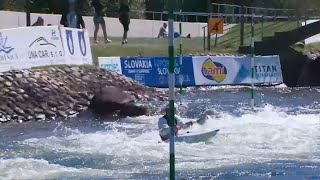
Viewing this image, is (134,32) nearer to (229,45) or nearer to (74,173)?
(229,45)

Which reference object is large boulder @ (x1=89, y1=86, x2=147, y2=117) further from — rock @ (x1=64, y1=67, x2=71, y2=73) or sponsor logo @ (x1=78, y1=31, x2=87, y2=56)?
sponsor logo @ (x1=78, y1=31, x2=87, y2=56)

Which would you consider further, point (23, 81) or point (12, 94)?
point (23, 81)

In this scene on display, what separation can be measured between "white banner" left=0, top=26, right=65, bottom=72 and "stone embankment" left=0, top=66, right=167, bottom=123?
0.30 metres

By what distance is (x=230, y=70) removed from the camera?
33.8m

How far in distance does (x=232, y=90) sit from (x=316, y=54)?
8.06m

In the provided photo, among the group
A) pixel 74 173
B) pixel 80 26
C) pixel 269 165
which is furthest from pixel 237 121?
pixel 80 26

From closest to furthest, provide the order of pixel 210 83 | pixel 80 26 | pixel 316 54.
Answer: pixel 80 26, pixel 210 83, pixel 316 54

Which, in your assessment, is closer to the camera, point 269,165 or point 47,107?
point 269,165

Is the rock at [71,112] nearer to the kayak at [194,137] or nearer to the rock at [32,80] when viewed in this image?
the rock at [32,80]

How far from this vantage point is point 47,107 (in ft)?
77.0

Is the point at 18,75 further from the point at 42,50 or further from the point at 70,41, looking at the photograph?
Answer: the point at 70,41

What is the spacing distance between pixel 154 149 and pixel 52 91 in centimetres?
828

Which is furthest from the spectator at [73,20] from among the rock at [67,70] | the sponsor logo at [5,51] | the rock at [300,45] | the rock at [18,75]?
the rock at [300,45]

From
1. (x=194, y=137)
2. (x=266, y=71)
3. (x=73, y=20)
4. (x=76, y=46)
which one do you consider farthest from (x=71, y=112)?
(x=266, y=71)
